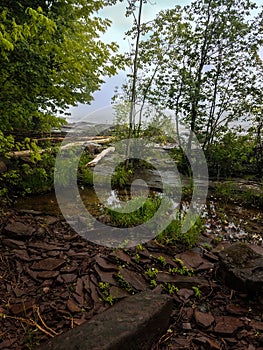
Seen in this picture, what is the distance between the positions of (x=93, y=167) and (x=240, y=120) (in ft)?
13.6

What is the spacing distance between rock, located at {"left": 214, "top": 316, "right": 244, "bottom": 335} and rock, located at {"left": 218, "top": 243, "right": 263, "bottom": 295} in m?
0.36

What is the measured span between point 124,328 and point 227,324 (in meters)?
0.86

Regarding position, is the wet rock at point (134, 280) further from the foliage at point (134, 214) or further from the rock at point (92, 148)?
the rock at point (92, 148)

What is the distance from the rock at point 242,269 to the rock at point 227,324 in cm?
36

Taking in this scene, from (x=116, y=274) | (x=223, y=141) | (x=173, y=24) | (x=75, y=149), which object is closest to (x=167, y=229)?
(x=116, y=274)

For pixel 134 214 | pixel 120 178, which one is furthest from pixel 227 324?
pixel 120 178

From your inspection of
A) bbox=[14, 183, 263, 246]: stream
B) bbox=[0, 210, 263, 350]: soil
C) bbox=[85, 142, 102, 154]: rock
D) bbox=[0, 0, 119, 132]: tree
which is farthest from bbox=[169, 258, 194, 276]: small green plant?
bbox=[85, 142, 102, 154]: rock

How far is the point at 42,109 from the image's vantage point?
11.7 ft

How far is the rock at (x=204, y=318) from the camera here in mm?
1877

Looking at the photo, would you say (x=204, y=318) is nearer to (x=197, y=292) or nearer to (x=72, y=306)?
(x=197, y=292)

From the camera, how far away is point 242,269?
233 centimetres

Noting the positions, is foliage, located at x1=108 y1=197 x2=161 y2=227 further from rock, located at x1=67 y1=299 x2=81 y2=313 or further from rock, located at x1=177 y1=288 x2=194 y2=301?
rock, located at x1=67 y1=299 x2=81 y2=313

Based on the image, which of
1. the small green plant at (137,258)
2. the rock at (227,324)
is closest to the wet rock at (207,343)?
the rock at (227,324)

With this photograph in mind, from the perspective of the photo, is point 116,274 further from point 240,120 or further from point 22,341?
point 240,120
